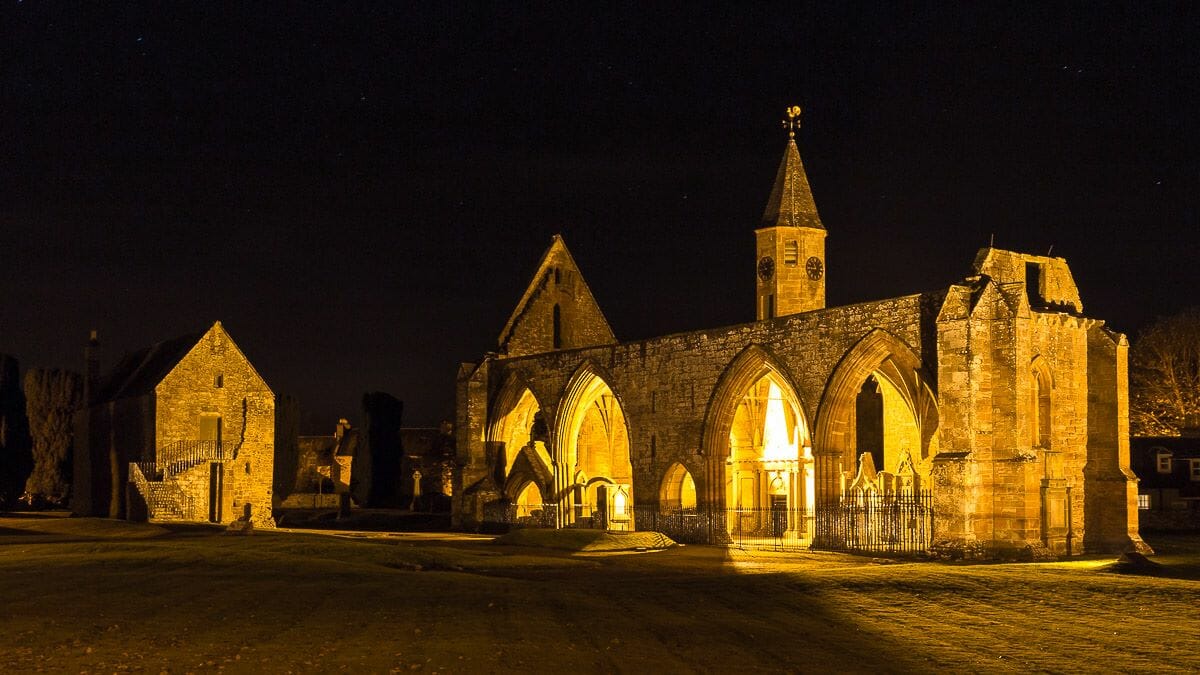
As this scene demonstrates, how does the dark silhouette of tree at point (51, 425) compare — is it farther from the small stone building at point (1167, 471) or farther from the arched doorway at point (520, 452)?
the small stone building at point (1167, 471)

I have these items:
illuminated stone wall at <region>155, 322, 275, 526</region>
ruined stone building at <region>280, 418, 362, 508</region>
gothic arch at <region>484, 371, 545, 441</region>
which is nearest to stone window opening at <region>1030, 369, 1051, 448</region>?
gothic arch at <region>484, 371, 545, 441</region>

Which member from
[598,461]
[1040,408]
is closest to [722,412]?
→ [1040,408]

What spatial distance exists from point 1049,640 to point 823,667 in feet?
10.9

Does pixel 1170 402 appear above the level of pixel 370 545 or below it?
above

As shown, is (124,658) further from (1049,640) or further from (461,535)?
(461,535)

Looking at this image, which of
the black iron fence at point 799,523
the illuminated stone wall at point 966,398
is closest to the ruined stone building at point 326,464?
the black iron fence at point 799,523

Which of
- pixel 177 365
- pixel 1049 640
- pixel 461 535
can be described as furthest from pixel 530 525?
pixel 1049 640

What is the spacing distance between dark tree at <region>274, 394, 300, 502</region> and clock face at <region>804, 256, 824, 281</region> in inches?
1084

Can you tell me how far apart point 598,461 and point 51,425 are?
2203 cm

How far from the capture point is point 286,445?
59.6 meters

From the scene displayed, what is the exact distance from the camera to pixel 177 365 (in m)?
39.6

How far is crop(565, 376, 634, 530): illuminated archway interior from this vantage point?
129 ft

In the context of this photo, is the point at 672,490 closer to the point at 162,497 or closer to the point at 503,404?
the point at 503,404

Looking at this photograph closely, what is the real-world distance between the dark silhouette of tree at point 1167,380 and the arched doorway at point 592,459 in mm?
22457
